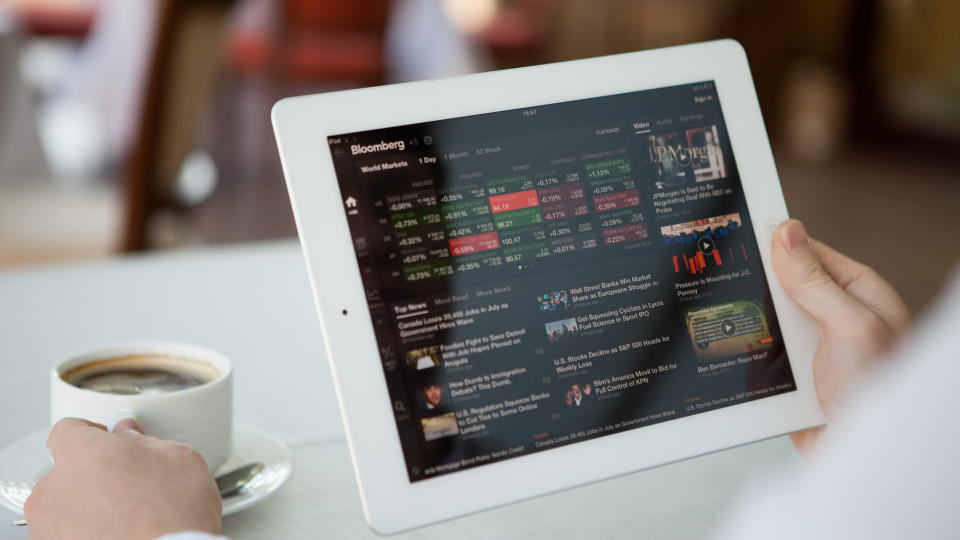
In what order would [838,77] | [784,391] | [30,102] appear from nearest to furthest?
[784,391] → [30,102] → [838,77]

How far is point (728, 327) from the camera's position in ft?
2.12

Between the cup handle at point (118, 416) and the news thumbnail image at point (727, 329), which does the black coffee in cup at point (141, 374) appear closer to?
the cup handle at point (118, 416)

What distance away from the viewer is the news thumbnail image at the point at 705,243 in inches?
25.2

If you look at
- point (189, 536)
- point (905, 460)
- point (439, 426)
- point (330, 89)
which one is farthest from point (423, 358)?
point (330, 89)

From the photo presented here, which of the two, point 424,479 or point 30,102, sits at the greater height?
point 30,102

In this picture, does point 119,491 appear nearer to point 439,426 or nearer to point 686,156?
point 439,426

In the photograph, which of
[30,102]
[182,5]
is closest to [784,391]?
[182,5]

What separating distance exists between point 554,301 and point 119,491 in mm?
302

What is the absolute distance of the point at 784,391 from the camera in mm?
653

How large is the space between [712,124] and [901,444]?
374 mm

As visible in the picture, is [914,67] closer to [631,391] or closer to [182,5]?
[182,5]

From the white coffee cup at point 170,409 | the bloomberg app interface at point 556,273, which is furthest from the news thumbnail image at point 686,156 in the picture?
the white coffee cup at point 170,409

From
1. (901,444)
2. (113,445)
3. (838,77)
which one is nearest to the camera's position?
(901,444)

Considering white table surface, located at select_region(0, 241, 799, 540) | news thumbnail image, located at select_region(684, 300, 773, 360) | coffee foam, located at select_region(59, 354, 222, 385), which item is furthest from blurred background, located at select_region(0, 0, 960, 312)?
news thumbnail image, located at select_region(684, 300, 773, 360)
